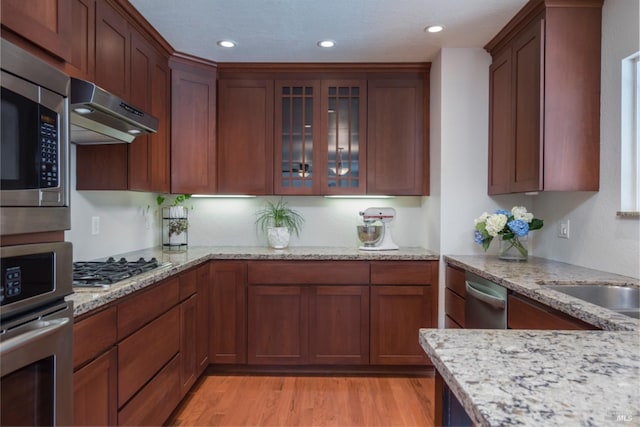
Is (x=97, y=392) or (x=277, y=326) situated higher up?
(x=97, y=392)

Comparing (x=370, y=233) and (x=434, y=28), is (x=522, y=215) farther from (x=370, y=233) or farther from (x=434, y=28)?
(x=434, y=28)

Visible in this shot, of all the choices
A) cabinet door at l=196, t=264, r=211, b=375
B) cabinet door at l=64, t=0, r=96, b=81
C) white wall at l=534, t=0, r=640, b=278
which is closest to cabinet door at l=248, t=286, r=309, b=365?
cabinet door at l=196, t=264, r=211, b=375

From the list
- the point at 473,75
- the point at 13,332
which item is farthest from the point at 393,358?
the point at 13,332

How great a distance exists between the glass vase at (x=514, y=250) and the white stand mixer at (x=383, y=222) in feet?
2.63

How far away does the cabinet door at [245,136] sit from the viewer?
3.08m

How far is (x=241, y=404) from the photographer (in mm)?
2385

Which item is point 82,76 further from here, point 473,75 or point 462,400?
point 473,75

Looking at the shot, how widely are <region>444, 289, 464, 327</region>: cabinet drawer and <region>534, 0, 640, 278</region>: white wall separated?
71 centimetres

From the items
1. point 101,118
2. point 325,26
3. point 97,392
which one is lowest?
point 97,392

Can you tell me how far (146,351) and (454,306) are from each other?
6.34 feet

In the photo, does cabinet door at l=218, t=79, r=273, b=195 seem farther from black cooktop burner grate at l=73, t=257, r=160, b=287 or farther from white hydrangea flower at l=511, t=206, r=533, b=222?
white hydrangea flower at l=511, t=206, r=533, b=222

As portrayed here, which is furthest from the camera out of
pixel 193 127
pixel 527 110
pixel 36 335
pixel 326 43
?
pixel 193 127

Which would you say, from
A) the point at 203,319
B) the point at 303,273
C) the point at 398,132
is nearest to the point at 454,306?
the point at 303,273

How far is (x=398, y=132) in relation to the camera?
306 cm
